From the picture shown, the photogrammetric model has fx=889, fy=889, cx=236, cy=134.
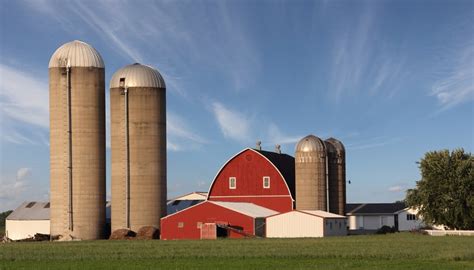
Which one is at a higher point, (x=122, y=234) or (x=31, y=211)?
(x=31, y=211)

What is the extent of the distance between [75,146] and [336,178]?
2661cm

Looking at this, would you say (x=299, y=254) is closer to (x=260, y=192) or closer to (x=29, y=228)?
(x=260, y=192)

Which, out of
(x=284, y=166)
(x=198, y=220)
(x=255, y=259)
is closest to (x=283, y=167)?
(x=284, y=166)

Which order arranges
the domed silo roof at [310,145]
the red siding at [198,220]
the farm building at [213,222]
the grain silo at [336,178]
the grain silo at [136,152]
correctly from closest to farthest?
the farm building at [213,222], the red siding at [198,220], the grain silo at [136,152], the domed silo roof at [310,145], the grain silo at [336,178]

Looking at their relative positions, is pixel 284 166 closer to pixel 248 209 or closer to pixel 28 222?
pixel 248 209

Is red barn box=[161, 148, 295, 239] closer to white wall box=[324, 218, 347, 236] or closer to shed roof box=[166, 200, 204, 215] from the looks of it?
shed roof box=[166, 200, 204, 215]

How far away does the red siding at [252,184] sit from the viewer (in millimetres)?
86375

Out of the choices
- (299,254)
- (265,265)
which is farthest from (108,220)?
(265,265)

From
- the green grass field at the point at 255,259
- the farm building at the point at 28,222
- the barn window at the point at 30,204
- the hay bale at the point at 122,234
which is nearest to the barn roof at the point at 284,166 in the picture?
the hay bale at the point at 122,234

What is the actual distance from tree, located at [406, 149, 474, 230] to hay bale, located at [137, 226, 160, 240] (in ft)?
73.9

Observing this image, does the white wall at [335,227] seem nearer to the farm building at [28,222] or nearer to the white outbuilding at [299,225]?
the white outbuilding at [299,225]

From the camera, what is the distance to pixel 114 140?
75.6 metres

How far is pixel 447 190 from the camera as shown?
7569cm

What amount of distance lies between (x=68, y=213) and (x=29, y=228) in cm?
1667
